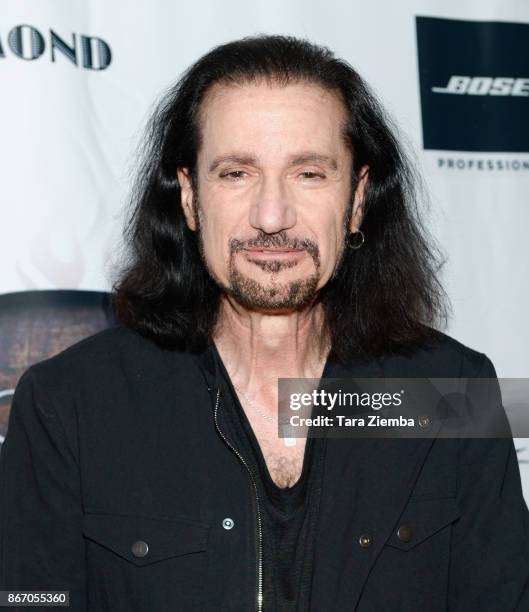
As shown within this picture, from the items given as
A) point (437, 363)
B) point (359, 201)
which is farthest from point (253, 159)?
point (437, 363)

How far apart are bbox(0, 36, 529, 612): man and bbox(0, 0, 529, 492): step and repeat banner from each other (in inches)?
7.8

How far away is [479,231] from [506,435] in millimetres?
749

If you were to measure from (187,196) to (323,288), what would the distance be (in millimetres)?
351

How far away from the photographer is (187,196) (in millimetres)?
2049

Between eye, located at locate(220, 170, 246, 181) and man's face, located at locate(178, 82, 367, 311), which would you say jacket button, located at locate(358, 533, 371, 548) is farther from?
eye, located at locate(220, 170, 246, 181)

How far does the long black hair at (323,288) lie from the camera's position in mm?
2000

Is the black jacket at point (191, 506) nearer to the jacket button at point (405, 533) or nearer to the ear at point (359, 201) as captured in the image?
the jacket button at point (405, 533)

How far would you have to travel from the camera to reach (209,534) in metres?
1.77

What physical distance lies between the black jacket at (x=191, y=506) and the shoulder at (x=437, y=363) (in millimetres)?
167

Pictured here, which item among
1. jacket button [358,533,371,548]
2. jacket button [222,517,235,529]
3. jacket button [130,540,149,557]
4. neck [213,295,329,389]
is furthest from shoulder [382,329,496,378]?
jacket button [130,540,149,557]

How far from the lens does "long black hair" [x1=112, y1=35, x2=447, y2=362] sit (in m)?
2.00

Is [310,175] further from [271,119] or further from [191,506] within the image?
[191,506]

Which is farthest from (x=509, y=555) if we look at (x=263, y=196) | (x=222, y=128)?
(x=222, y=128)

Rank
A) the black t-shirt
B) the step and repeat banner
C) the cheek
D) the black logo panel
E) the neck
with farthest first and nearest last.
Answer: the black logo panel, the step and repeat banner, the neck, the cheek, the black t-shirt
